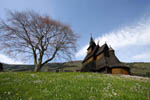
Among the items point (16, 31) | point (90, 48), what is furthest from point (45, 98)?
point (90, 48)

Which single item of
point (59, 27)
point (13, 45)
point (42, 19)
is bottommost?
point (13, 45)

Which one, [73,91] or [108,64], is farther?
[108,64]

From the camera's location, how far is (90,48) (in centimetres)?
4978

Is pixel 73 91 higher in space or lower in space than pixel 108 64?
higher

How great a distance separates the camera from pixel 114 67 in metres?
30.2

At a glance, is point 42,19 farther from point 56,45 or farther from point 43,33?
point 56,45

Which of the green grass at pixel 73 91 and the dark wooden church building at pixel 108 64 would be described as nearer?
the green grass at pixel 73 91

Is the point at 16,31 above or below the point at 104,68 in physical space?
above

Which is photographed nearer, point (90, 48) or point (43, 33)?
point (43, 33)

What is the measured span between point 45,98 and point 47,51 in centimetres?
2519

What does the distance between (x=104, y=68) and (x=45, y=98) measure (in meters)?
30.3

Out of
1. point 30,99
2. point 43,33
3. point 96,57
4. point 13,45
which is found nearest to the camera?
point 30,99

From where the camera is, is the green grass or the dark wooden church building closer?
the green grass

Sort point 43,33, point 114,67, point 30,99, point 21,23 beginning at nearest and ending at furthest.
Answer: point 30,99
point 21,23
point 43,33
point 114,67
